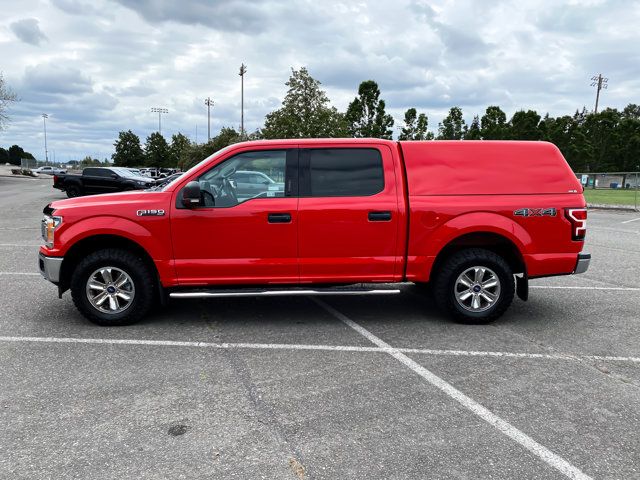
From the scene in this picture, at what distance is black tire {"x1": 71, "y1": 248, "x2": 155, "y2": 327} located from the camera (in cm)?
536

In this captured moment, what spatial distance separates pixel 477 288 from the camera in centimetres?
554

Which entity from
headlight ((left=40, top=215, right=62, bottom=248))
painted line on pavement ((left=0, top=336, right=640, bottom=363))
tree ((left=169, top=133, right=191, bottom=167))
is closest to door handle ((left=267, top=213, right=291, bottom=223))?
painted line on pavement ((left=0, top=336, right=640, bottom=363))

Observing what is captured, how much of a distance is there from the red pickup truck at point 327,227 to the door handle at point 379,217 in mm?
13

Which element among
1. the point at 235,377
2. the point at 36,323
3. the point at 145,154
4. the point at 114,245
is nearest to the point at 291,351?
the point at 235,377

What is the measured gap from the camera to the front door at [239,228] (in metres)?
5.28

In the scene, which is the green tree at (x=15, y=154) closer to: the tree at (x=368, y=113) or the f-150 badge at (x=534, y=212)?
the tree at (x=368, y=113)

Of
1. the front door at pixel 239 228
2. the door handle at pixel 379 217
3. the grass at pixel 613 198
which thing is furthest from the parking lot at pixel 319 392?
the grass at pixel 613 198

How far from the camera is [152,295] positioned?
548cm

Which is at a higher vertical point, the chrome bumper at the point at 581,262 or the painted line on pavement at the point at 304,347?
the chrome bumper at the point at 581,262

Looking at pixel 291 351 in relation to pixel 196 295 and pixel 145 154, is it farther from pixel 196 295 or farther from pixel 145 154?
pixel 145 154

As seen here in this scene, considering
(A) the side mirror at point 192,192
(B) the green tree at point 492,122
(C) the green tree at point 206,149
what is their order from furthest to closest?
(C) the green tree at point 206,149 → (B) the green tree at point 492,122 → (A) the side mirror at point 192,192

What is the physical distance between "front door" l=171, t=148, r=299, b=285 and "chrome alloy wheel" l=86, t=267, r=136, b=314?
58 cm

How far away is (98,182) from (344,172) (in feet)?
68.5

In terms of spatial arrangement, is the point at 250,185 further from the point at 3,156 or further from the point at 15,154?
the point at 15,154
